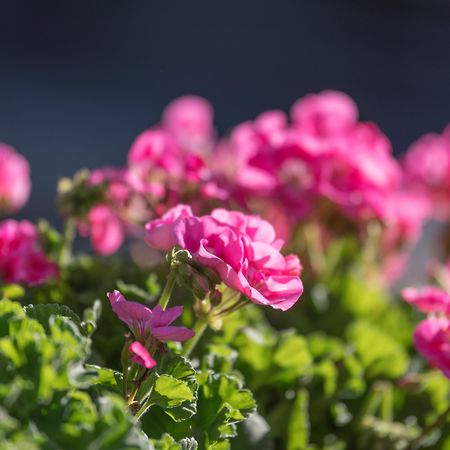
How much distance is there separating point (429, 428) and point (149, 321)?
30 centimetres

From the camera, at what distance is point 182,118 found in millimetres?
1328

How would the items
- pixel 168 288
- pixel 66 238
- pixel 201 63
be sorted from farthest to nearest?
pixel 201 63, pixel 66 238, pixel 168 288

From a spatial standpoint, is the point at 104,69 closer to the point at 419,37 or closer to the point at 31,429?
the point at 419,37

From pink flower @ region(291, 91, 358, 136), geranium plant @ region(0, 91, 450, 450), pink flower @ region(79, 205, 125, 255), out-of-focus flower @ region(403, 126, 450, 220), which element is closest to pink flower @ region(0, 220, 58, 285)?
geranium plant @ region(0, 91, 450, 450)

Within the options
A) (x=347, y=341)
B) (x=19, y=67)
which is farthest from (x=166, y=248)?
(x=19, y=67)

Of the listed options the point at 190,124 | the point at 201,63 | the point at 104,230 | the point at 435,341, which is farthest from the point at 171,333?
the point at 201,63

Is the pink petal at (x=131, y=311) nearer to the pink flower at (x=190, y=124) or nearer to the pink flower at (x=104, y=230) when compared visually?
the pink flower at (x=104, y=230)

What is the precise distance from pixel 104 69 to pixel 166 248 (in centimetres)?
402

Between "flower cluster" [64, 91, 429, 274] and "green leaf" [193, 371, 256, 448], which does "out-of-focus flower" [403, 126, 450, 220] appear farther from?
"green leaf" [193, 371, 256, 448]

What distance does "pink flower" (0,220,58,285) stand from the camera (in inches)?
29.7

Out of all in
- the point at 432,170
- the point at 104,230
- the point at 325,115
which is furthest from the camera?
the point at 432,170

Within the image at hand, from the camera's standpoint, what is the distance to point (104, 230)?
96 centimetres

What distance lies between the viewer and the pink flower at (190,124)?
1276 mm

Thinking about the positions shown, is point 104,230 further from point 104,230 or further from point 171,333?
point 171,333
